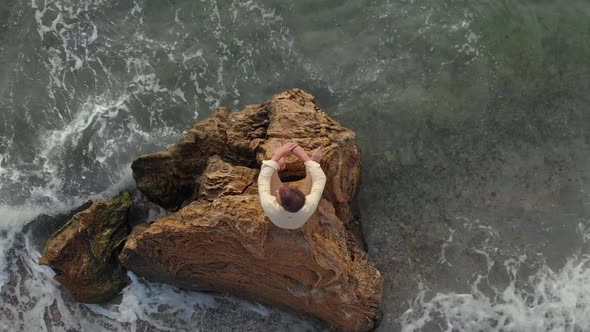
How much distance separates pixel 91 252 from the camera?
303 inches

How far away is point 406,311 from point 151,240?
4.09 metres

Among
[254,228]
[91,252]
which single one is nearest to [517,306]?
[254,228]

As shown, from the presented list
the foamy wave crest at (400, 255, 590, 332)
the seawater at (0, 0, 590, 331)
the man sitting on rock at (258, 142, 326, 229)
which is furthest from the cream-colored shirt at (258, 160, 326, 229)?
the foamy wave crest at (400, 255, 590, 332)

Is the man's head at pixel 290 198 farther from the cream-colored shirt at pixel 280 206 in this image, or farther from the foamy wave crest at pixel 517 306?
the foamy wave crest at pixel 517 306

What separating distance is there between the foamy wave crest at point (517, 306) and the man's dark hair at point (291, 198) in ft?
12.7

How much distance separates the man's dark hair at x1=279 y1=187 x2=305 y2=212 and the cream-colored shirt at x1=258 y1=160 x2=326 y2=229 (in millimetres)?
107

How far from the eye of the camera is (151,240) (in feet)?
22.5

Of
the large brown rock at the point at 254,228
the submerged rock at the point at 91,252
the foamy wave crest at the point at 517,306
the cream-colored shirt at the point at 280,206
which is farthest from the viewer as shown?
the foamy wave crest at the point at 517,306

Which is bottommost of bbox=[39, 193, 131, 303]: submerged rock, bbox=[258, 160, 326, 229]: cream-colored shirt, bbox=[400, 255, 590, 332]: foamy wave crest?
bbox=[400, 255, 590, 332]: foamy wave crest

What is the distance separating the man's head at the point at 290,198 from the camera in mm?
4809

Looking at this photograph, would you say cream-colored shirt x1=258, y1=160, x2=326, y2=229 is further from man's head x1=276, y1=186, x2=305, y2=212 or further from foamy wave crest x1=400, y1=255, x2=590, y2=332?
foamy wave crest x1=400, y1=255, x2=590, y2=332

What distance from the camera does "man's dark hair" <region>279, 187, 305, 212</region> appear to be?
189 inches

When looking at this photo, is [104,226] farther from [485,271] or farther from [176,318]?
[485,271]

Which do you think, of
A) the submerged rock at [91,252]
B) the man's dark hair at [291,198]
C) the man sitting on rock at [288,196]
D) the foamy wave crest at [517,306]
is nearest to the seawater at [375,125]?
the foamy wave crest at [517,306]
